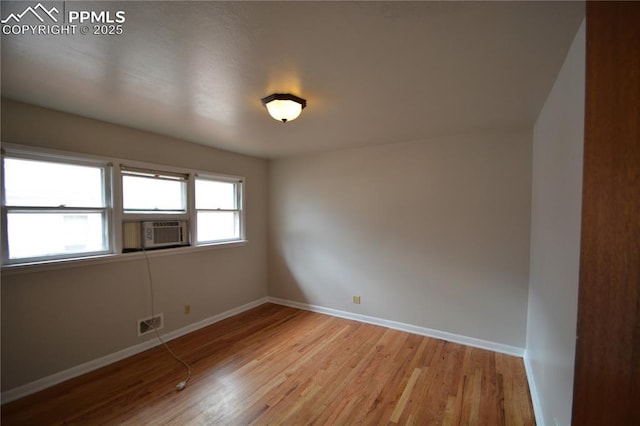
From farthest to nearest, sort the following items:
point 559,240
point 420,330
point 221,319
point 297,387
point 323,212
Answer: point 323,212, point 221,319, point 420,330, point 297,387, point 559,240

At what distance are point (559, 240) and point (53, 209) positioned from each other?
3845 millimetres

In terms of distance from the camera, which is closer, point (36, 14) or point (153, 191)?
point (36, 14)

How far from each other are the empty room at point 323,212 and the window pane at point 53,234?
0.02 meters

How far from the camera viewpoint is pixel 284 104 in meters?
1.95

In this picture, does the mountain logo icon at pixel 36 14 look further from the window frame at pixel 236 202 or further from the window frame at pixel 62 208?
the window frame at pixel 236 202

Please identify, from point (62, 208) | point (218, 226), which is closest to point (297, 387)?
point (218, 226)

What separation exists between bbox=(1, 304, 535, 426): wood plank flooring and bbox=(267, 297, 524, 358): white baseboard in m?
0.09

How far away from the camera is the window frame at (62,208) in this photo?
2.07 metres

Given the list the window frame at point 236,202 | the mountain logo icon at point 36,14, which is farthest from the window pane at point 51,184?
the mountain logo icon at point 36,14

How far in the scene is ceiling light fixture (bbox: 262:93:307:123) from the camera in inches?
76.2

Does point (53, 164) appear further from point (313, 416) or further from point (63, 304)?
point (313, 416)

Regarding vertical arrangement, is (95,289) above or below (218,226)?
below

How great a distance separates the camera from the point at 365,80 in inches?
70.0

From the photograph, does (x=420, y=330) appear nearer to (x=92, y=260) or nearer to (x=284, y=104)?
(x=284, y=104)
